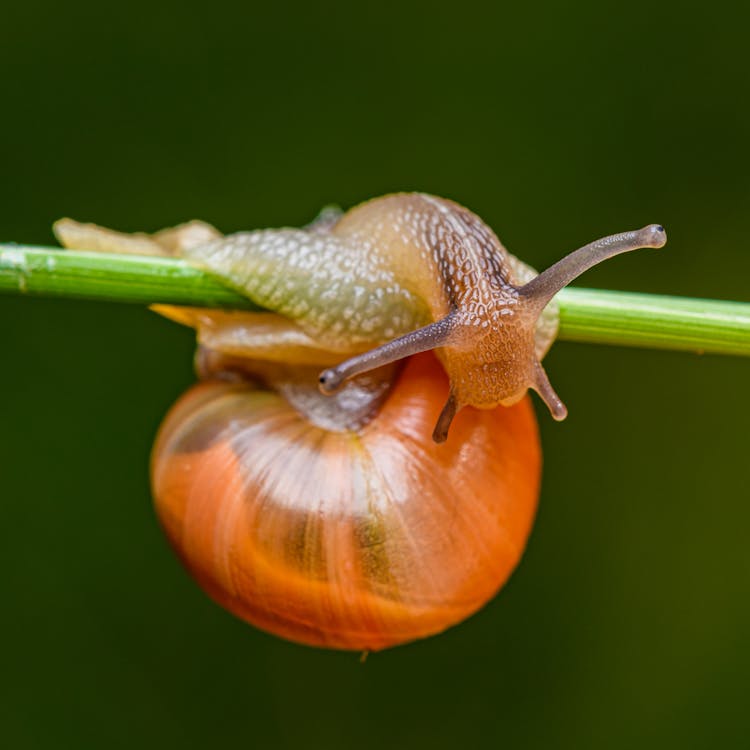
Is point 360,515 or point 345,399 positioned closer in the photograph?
point 360,515

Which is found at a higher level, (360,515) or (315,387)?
(315,387)

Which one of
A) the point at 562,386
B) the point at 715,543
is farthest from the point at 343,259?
the point at 715,543

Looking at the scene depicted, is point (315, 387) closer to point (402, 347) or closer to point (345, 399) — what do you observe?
point (345, 399)

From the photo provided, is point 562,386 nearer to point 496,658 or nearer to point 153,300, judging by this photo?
point 496,658

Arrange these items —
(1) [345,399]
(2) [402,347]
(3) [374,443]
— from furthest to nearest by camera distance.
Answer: (1) [345,399] → (3) [374,443] → (2) [402,347]

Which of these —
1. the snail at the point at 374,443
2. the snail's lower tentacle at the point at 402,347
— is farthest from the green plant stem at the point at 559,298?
the snail's lower tentacle at the point at 402,347

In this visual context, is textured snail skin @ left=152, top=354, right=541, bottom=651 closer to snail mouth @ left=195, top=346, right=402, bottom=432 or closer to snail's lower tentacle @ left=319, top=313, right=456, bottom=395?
snail mouth @ left=195, top=346, right=402, bottom=432

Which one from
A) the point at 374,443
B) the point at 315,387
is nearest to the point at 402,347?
the point at 374,443
